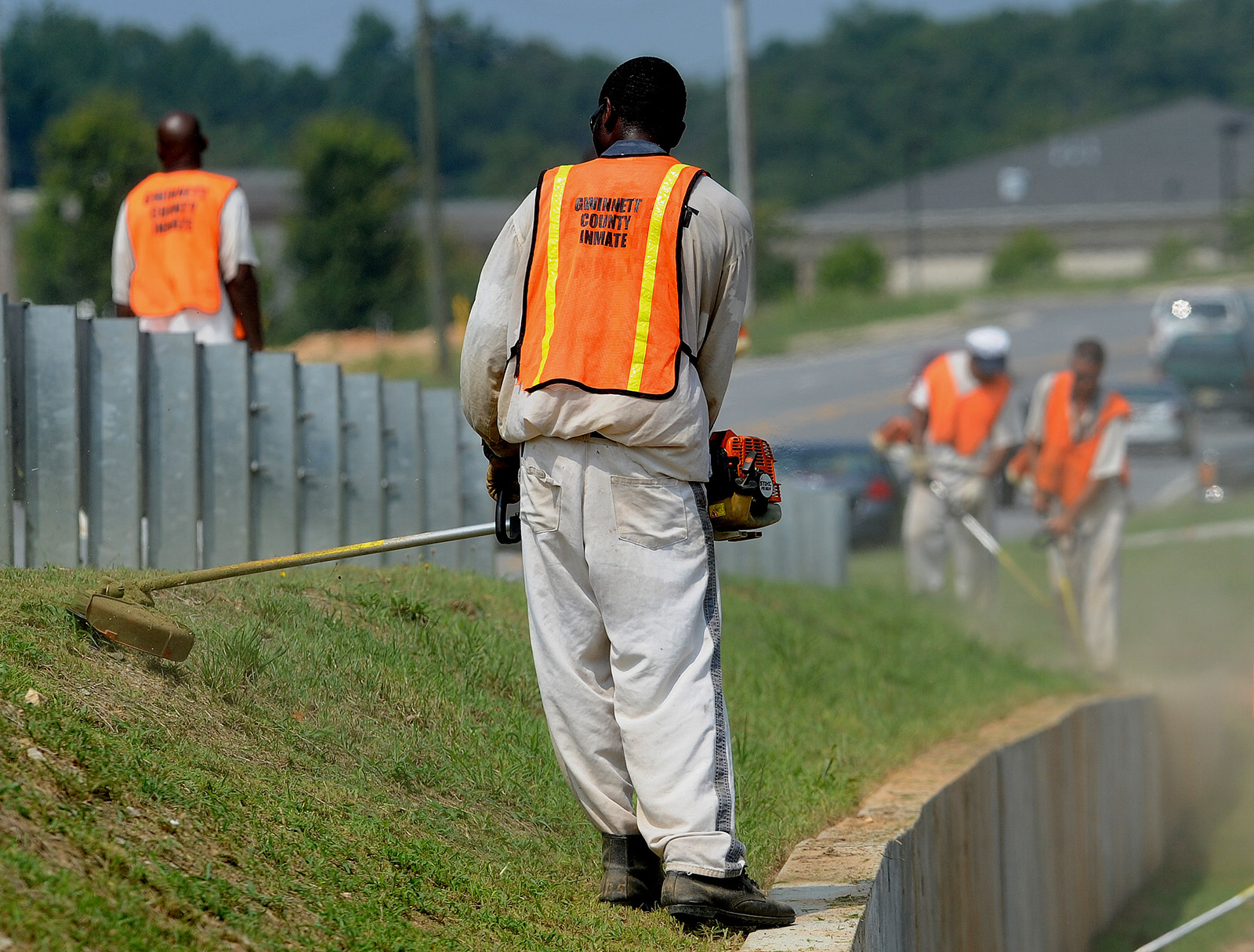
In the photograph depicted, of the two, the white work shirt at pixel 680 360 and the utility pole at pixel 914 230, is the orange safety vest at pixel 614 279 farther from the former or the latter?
the utility pole at pixel 914 230

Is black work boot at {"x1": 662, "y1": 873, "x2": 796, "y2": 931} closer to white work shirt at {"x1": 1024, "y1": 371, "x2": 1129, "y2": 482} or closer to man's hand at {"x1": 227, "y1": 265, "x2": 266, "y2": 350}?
man's hand at {"x1": 227, "y1": 265, "x2": 266, "y2": 350}

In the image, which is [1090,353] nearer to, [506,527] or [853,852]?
[853,852]

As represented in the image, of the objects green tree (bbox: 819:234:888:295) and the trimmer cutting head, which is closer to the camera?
the trimmer cutting head

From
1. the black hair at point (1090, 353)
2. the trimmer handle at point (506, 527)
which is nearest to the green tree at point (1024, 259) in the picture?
the black hair at point (1090, 353)

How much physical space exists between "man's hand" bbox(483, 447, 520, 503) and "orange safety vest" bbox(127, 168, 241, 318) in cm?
328

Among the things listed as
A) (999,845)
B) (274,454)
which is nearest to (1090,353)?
(999,845)

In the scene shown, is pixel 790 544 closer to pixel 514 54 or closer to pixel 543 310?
pixel 543 310

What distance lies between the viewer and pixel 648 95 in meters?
4.41

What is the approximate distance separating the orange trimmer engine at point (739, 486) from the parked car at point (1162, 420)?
79.9 ft

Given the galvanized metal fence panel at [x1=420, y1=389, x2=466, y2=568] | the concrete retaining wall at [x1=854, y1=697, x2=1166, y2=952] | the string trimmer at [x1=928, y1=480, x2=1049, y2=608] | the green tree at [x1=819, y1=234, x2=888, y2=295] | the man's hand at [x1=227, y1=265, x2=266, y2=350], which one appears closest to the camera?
the concrete retaining wall at [x1=854, y1=697, x2=1166, y2=952]

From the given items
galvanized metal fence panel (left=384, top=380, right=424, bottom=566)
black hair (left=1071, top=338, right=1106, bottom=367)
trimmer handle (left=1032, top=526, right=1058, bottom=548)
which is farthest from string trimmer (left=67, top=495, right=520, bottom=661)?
trimmer handle (left=1032, top=526, right=1058, bottom=548)

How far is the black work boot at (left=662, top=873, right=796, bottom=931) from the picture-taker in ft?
13.9

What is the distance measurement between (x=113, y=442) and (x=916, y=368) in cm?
1982

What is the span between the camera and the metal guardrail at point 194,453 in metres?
6.54
